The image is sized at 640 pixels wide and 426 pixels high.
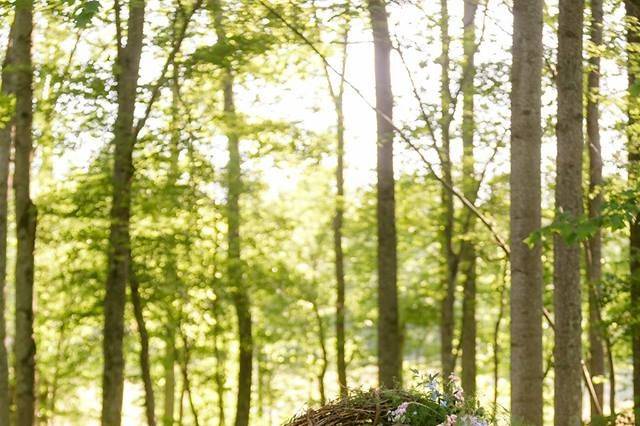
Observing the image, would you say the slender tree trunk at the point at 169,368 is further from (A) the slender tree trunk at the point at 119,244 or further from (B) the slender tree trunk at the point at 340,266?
(A) the slender tree trunk at the point at 119,244

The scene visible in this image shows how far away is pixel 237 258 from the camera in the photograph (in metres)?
18.6

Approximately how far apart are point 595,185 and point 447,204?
5.44 m

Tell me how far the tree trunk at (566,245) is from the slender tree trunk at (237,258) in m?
6.81

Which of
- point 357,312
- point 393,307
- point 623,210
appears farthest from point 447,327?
point 357,312

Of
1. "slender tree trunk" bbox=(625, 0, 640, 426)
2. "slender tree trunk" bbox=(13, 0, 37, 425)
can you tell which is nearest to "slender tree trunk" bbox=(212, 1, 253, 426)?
"slender tree trunk" bbox=(13, 0, 37, 425)

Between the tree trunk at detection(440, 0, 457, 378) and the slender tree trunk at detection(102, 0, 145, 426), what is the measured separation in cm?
409

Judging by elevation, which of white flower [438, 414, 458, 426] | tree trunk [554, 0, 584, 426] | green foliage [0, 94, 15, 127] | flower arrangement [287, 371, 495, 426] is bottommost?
white flower [438, 414, 458, 426]

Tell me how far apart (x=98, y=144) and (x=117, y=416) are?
383 centimetres

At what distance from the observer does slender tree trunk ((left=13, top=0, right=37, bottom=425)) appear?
12016 mm

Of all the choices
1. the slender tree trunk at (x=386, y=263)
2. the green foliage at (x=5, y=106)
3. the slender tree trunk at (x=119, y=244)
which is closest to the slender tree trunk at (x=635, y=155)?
the slender tree trunk at (x=386, y=263)

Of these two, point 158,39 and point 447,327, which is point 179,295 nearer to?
point 447,327

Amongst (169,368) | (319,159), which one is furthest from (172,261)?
(169,368)

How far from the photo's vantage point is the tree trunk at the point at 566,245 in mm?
8930

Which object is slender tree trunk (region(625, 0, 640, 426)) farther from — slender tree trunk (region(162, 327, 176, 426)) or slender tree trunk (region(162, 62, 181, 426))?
slender tree trunk (region(162, 327, 176, 426))
